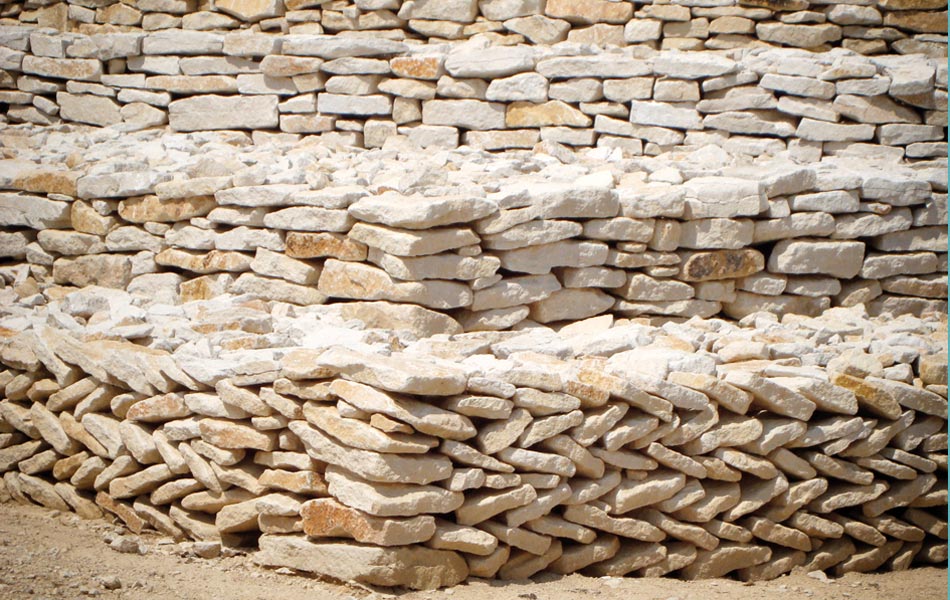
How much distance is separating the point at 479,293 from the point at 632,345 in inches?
31.5

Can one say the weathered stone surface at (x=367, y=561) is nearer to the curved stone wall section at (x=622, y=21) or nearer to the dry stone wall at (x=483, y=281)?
the dry stone wall at (x=483, y=281)

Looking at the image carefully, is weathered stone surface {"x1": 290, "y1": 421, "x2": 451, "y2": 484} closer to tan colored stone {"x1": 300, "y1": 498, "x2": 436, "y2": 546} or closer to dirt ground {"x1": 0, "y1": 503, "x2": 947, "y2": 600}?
tan colored stone {"x1": 300, "y1": 498, "x2": 436, "y2": 546}

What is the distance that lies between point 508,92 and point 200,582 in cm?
367

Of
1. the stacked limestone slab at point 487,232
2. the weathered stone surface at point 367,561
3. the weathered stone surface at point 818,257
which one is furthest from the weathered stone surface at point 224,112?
the weathered stone surface at point 367,561

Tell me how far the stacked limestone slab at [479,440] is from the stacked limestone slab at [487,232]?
277 millimetres

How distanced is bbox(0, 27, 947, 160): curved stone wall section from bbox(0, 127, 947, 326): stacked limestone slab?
0.25m

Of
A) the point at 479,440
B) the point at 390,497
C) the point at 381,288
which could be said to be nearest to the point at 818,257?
the point at 381,288

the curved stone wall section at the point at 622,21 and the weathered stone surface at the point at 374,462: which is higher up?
the curved stone wall section at the point at 622,21

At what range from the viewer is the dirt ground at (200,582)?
13.3 ft

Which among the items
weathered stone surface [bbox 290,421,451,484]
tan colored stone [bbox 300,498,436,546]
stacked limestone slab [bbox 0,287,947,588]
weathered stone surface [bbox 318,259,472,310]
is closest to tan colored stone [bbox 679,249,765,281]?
stacked limestone slab [bbox 0,287,947,588]

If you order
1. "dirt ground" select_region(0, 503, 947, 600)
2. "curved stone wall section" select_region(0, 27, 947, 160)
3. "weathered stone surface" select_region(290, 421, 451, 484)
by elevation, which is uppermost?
"curved stone wall section" select_region(0, 27, 947, 160)

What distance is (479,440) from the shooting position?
14.2 ft

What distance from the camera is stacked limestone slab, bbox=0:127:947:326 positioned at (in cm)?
538

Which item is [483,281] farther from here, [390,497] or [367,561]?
[367,561]
